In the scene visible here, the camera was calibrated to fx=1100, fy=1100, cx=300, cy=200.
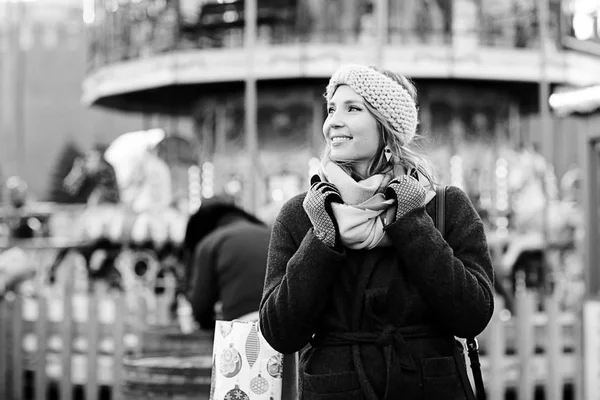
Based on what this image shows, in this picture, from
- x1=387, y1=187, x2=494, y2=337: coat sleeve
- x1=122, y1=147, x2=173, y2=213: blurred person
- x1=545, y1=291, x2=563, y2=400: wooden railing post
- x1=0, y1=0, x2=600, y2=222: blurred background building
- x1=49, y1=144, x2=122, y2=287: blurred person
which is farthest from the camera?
x1=122, y1=147, x2=173, y2=213: blurred person

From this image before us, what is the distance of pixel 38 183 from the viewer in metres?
46.5

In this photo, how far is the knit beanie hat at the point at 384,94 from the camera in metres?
2.91

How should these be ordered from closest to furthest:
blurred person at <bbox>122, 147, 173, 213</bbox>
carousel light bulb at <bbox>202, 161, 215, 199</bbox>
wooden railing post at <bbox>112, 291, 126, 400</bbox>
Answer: wooden railing post at <bbox>112, 291, 126, 400</bbox> < blurred person at <bbox>122, 147, 173, 213</bbox> < carousel light bulb at <bbox>202, 161, 215, 199</bbox>

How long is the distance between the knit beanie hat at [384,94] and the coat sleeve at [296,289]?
1.27ft

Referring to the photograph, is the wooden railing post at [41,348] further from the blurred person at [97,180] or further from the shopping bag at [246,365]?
the shopping bag at [246,365]

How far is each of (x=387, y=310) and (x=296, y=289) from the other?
247mm

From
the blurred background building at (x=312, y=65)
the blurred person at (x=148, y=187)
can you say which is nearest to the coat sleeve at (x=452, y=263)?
the blurred background building at (x=312, y=65)

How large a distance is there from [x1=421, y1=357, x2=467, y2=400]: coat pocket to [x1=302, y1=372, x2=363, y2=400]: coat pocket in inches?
6.9

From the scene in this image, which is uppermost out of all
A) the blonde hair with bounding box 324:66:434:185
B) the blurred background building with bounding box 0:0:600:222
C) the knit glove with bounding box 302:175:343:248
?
the blurred background building with bounding box 0:0:600:222

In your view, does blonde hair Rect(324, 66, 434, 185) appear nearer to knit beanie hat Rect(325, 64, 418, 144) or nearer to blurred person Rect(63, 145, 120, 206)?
knit beanie hat Rect(325, 64, 418, 144)

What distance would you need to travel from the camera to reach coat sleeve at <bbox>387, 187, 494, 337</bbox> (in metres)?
2.74

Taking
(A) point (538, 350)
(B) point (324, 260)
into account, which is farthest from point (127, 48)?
(B) point (324, 260)

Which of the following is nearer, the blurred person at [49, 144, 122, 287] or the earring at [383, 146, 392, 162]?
the earring at [383, 146, 392, 162]

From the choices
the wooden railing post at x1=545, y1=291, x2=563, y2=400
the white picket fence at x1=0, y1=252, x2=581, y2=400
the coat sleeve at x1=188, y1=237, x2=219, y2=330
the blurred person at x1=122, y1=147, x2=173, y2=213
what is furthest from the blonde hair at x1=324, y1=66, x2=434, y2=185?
the blurred person at x1=122, y1=147, x2=173, y2=213
